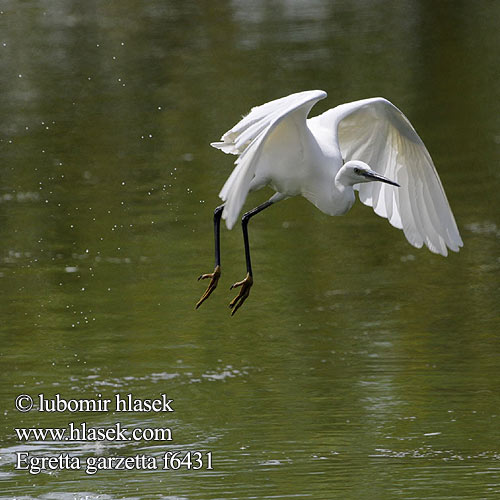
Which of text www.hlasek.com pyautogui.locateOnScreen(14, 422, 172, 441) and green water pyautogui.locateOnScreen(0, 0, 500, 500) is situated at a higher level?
green water pyautogui.locateOnScreen(0, 0, 500, 500)

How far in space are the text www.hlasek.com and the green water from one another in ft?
→ 0.20

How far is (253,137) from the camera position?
7.01 meters

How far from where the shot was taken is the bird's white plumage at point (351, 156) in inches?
296

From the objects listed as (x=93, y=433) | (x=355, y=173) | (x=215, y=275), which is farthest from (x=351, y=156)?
(x=93, y=433)

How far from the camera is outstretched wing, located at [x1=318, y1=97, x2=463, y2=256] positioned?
27.1 feet

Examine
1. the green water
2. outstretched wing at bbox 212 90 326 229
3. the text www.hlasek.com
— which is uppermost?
outstretched wing at bbox 212 90 326 229

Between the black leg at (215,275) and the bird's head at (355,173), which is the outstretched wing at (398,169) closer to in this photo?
the bird's head at (355,173)

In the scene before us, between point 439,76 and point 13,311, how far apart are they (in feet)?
32.8

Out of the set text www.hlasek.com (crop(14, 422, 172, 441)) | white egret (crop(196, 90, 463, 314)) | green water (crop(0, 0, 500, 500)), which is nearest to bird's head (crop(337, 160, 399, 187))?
white egret (crop(196, 90, 463, 314))

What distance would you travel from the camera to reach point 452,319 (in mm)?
10758

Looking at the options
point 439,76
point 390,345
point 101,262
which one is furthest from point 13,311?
point 439,76

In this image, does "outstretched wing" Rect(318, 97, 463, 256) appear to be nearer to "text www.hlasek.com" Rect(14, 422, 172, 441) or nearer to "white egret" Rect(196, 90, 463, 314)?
"white egret" Rect(196, 90, 463, 314)

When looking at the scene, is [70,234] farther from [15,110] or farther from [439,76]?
[439,76]

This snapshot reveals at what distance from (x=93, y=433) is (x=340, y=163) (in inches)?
90.0
